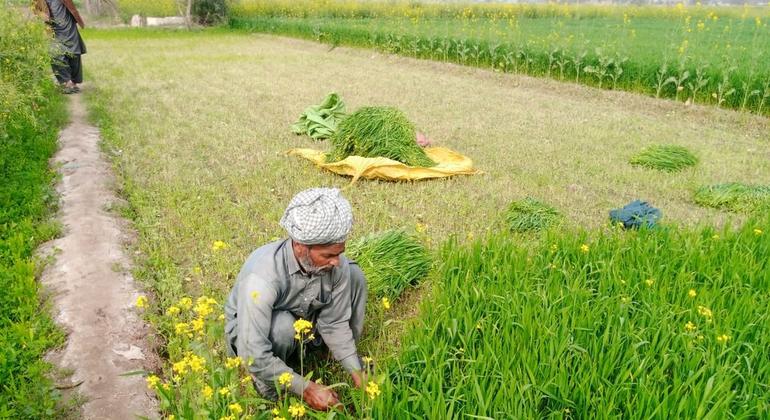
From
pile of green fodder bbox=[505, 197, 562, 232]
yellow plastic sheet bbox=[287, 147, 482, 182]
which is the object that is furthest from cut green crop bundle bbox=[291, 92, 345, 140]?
pile of green fodder bbox=[505, 197, 562, 232]

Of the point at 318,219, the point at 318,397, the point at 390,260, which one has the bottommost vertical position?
the point at 318,397

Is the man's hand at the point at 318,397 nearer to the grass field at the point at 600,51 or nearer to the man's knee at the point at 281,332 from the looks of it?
the man's knee at the point at 281,332

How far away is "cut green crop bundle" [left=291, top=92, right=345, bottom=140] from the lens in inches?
279

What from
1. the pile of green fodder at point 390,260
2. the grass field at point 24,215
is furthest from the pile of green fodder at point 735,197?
the grass field at point 24,215

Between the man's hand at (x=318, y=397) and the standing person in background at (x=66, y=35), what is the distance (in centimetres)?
818

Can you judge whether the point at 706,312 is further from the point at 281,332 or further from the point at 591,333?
the point at 281,332

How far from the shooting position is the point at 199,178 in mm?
5520

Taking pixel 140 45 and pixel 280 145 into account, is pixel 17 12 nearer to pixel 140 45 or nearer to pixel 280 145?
pixel 280 145

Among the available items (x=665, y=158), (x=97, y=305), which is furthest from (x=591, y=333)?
(x=665, y=158)

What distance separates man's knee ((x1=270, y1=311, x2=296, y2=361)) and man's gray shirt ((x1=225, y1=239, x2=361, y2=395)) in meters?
0.04

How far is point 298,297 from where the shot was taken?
2.54m

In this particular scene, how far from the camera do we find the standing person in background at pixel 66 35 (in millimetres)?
8812

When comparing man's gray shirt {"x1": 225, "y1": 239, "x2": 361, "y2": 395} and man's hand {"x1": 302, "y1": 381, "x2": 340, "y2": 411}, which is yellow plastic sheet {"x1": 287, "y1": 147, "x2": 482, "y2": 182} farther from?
man's hand {"x1": 302, "y1": 381, "x2": 340, "y2": 411}

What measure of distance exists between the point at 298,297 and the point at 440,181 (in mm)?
3307
